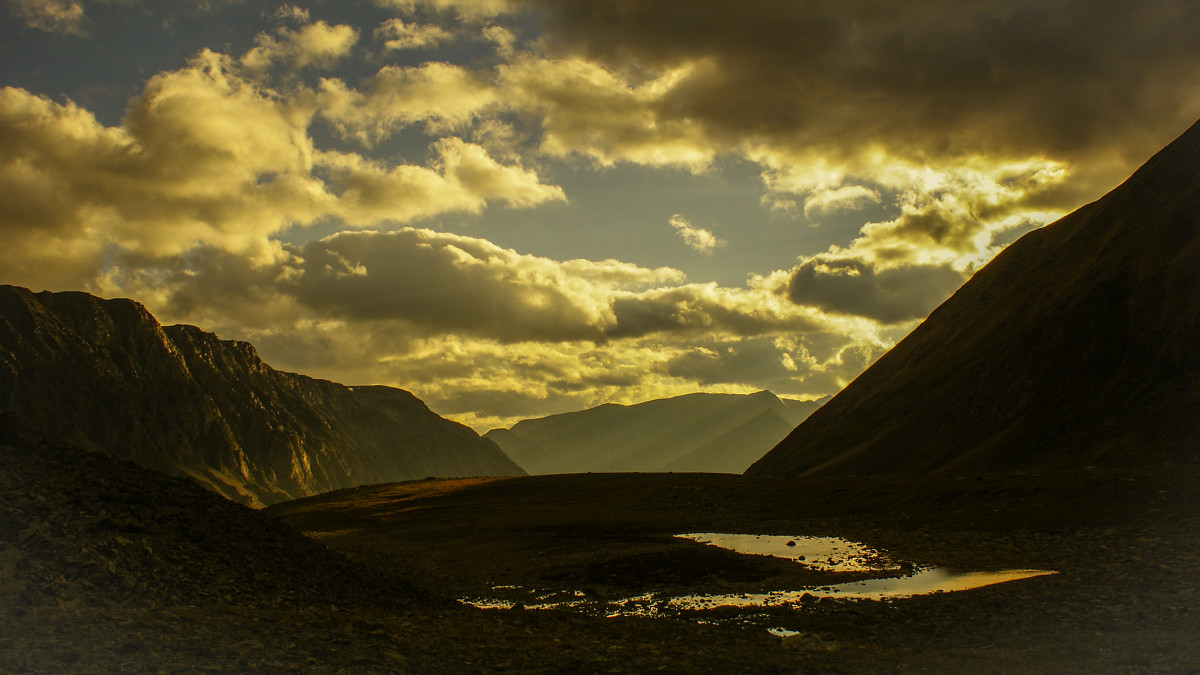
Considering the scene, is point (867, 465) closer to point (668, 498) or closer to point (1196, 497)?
point (668, 498)

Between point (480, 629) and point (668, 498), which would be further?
point (668, 498)

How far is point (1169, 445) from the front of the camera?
2168 inches

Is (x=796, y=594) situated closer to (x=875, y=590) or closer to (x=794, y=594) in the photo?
(x=794, y=594)

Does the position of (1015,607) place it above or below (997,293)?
below

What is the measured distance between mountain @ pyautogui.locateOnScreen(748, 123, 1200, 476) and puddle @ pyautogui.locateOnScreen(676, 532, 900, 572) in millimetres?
36015

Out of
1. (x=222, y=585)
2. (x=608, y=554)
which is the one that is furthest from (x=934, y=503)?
(x=222, y=585)

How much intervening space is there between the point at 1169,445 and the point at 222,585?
6354 centimetres

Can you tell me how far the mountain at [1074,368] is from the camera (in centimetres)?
6378

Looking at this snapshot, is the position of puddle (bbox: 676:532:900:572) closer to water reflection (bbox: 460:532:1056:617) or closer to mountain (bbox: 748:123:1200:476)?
water reflection (bbox: 460:532:1056:617)

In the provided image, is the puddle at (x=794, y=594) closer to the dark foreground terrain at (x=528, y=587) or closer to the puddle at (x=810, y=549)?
the puddle at (x=810, y=549)

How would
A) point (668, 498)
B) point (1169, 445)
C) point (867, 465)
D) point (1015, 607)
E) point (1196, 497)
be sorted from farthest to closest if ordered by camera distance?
point (867, 465) → point (668, 498) → point (1169, 445) → point (1196, 497) → point (1015, 607)

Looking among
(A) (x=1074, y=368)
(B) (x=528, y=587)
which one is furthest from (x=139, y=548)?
(A) (x=1074, y=368)

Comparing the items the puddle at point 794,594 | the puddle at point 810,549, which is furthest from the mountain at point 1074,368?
the puddle at point 794,594

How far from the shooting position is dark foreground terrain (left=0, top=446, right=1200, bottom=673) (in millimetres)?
13766
